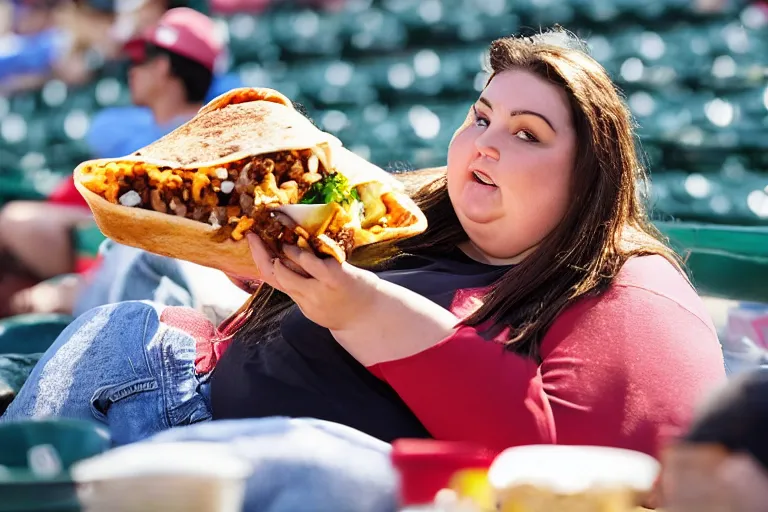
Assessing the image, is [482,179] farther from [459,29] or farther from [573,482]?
[459,29]

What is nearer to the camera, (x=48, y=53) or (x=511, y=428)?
(x=511, y=428)

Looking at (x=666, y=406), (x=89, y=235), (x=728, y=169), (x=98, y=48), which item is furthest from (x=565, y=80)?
(x=98, y=48)

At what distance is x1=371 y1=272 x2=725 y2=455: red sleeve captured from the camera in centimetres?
146

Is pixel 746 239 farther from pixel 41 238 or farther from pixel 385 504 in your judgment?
pixel 41 238

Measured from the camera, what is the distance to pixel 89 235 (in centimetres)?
391

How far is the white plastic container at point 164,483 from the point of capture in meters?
0.95

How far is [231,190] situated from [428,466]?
61 centimetres

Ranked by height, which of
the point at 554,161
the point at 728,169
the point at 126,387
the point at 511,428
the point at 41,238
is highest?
the point at 554,161

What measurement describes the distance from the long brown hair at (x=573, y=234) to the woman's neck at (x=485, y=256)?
18mm

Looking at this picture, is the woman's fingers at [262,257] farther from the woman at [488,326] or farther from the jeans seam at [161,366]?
the jeans seam at [161,366]

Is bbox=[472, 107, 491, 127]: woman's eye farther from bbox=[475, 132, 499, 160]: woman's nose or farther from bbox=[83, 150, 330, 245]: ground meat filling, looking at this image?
bbox=[83, 150, 330, 245]: ground meat filling

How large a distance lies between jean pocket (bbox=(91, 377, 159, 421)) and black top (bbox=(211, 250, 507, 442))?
0.34 feet

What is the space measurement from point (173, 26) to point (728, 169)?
2319 millimetres

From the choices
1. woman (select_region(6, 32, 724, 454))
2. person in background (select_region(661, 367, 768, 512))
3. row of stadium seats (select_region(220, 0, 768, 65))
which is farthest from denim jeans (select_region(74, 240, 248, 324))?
row of stadium seats (select_region(220, 0, 768, 65))
